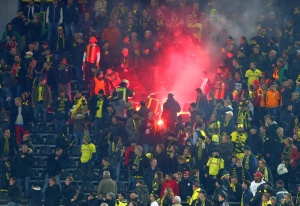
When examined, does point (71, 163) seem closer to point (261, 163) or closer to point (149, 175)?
point (149, 175)

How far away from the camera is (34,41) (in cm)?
4322

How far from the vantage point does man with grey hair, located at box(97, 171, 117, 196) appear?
114ft

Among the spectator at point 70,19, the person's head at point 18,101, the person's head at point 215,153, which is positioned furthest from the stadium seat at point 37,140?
the person's head at point 215,153

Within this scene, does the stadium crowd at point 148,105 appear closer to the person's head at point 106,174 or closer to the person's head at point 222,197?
the person's head at point 222,197

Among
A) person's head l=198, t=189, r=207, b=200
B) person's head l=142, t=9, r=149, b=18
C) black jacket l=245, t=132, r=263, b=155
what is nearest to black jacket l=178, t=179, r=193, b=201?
person's head l=198, t=189, r=207, b=200

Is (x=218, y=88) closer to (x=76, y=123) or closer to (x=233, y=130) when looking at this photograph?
(x=233, y=130)

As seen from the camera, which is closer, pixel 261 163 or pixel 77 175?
pixel 261 163

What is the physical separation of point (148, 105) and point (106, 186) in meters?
5.23

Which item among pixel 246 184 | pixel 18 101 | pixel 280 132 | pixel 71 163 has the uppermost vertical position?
pixel 18 101

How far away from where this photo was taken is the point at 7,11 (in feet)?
151

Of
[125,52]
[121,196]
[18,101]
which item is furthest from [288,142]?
[18,101]

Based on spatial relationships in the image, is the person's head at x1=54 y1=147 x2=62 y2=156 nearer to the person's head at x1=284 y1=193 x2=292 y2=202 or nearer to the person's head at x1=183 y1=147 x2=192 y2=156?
the person's head at x1=183 y1=147 x2=192 y2=156

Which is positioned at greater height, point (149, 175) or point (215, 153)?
point (215, 153)

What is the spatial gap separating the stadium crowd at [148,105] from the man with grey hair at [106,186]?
0.14 ft
